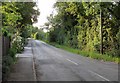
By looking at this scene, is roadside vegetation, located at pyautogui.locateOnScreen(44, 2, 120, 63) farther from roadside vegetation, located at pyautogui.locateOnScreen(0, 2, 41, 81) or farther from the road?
roadside vegetation, located at pyautogui.locateOnScreen(0, 2, 41, 81)

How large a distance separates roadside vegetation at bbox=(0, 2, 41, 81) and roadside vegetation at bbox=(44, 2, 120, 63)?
724 centimetres

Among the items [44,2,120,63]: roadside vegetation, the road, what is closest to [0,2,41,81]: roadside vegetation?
the road

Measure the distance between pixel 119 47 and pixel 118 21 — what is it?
4280 mm

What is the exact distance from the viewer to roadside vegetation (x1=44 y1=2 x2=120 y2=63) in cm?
3603

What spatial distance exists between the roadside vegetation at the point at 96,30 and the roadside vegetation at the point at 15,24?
724 cm

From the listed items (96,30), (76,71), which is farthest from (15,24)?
(76,71)

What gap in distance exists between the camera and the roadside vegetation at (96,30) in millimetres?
36031

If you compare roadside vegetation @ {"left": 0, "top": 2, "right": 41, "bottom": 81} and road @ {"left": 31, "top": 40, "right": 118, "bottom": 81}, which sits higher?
roadside vegetation @ {"left": 0, "top": 2, "right": 41, "bottom": 81}

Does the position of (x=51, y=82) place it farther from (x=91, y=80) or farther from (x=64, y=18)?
(x=64, y=18)

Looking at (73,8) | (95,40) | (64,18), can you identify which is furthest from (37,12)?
(95,40)

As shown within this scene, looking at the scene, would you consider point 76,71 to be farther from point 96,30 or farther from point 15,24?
point 96,30

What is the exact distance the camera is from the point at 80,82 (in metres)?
15.5

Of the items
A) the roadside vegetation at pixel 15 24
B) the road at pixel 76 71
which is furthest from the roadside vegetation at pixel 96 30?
the roadside vegetation at pixel 15 24

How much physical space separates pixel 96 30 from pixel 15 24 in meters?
11.5
